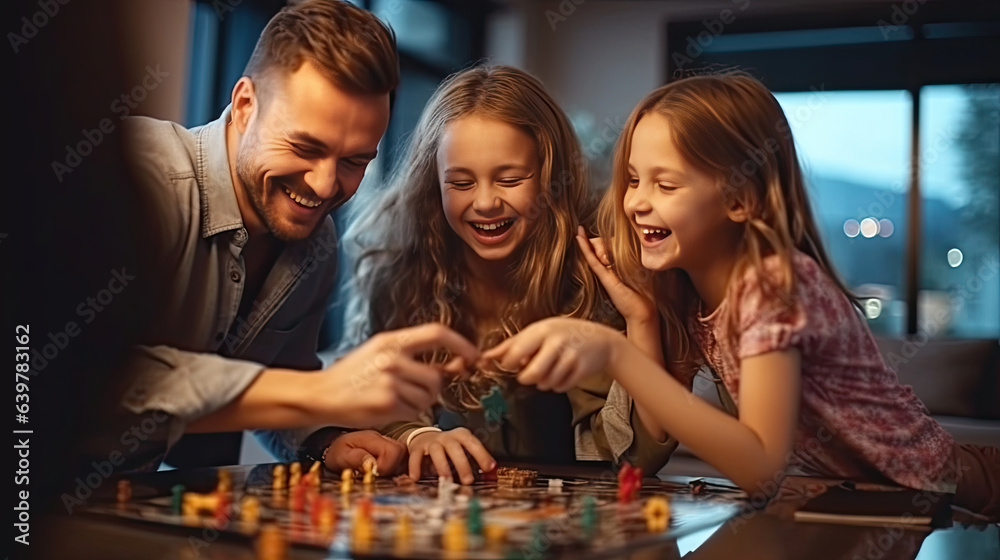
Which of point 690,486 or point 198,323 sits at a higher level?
point 198,323

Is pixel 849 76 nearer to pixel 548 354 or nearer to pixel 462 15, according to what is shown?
pixel 462 15

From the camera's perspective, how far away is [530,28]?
12.9 feet

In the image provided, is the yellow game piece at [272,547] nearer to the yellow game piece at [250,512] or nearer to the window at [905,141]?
the yellow game piece at [250,512]

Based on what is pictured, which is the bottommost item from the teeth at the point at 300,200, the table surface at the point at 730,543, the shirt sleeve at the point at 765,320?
the table surface at the point at 730,543

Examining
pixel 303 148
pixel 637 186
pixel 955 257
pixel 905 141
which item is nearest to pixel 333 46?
pixel 303 148

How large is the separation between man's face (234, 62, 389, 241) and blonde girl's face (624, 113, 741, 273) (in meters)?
0.28

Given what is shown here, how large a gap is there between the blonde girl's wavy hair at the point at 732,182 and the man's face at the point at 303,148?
26 cm

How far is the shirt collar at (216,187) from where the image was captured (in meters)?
1.01

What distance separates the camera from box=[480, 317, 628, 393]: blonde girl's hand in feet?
2.66

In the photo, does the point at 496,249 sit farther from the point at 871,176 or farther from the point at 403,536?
the point at 871,176

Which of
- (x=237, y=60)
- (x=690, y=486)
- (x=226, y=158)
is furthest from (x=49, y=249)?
(x=237, y=60)

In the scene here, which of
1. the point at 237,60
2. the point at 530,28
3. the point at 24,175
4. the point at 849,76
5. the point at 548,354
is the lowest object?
the point at 548,354

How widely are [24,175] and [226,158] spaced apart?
1.04 feet

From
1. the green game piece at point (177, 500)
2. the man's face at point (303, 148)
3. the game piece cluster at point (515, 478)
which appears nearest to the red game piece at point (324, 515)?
the green game piece at point (177, 500)
